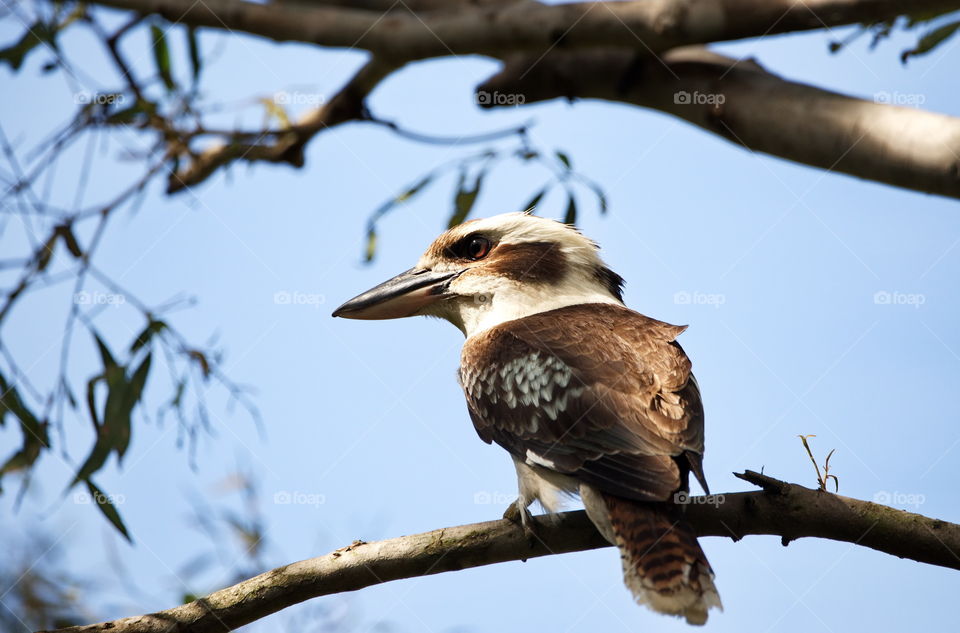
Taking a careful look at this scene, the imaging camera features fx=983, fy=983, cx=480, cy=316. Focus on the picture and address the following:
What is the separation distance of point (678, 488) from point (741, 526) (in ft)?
0.56

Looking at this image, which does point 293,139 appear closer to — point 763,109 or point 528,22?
point 528,22

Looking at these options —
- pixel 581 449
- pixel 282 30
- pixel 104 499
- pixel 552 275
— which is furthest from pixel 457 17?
pixel 104 499

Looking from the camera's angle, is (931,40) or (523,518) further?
(931,40)

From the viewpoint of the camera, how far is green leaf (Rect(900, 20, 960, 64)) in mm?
3383

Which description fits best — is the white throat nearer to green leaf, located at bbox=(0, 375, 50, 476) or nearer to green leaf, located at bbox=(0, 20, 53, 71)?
green leaf, located at bbox=(0, 375, 50, 476)

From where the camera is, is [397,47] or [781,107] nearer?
[781,107]

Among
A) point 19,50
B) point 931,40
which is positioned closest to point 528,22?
point 931,40

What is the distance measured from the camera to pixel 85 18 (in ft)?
13.4

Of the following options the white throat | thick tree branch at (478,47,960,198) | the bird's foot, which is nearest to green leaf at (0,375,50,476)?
the white throat

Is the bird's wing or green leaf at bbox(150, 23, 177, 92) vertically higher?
green leaf at bbox(150, 23, 177, 92)

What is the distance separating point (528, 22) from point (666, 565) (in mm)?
1709

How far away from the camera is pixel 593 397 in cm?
270

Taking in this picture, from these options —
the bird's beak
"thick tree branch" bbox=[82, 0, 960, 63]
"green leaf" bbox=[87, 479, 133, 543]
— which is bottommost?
"green leaf" bbox=[87, 479, 133, 543]

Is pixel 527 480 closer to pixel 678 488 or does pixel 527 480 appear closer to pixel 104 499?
pixel 678 488
